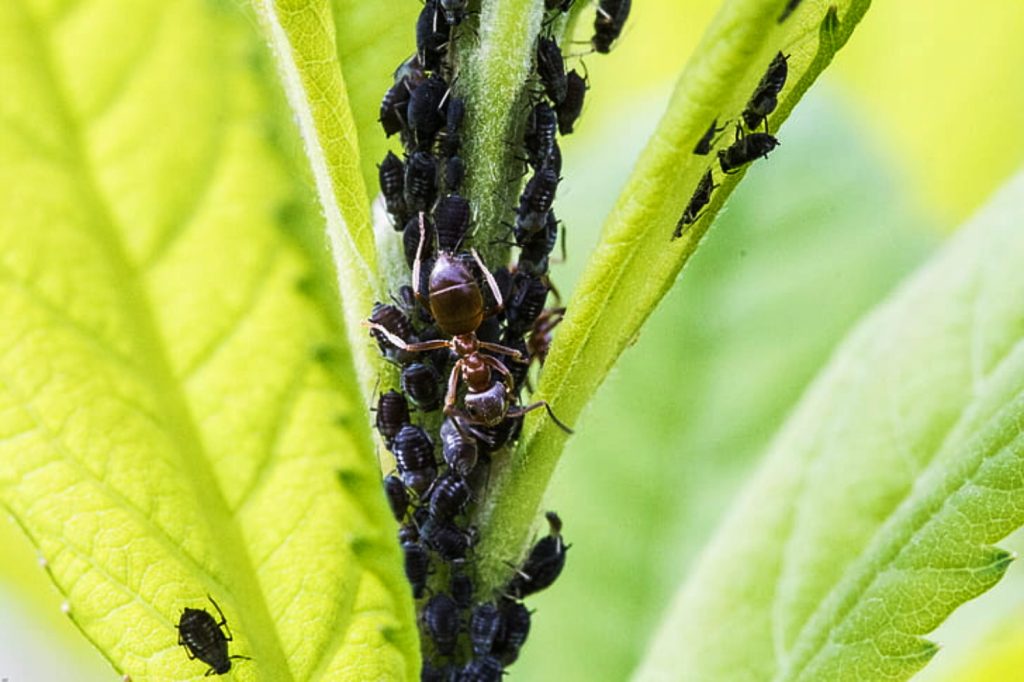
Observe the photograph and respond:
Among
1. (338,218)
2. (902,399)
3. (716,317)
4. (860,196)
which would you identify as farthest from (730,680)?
(860,196)

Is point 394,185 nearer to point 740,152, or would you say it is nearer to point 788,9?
point 740,152

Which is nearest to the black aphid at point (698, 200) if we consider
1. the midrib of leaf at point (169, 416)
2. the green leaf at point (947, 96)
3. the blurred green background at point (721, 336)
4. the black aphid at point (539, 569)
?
the black aphid at point (539, 569)

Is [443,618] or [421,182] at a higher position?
[421,182]

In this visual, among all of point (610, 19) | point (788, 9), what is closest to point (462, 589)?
point (788, 9)

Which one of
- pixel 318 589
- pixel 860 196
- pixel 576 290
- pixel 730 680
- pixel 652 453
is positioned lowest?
pixel 318 589

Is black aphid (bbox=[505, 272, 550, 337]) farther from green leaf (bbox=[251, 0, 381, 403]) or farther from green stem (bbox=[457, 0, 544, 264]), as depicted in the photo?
green leaf (bbox=[251, 0, 381, 403])

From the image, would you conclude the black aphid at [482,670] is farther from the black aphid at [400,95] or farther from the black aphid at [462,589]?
the black aphid at [400,95]

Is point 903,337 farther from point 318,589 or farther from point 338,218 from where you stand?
point 318,589
